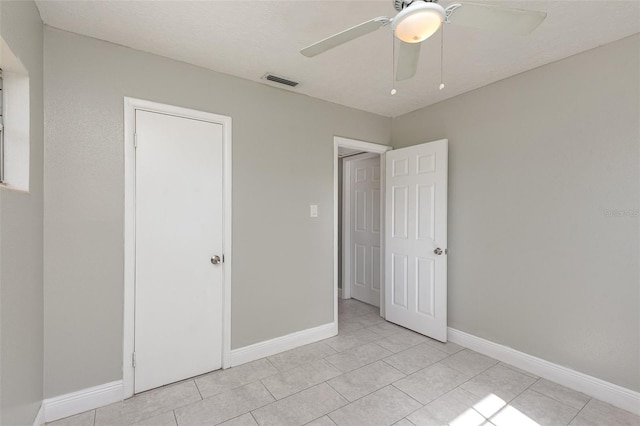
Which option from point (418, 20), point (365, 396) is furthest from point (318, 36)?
point (365, 396)

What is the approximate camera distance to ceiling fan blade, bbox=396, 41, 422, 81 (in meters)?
1.37

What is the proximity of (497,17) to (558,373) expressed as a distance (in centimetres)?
253

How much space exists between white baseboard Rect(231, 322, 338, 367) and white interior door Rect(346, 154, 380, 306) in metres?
1.24

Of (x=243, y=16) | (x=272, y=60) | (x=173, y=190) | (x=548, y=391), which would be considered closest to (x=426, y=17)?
(x=243, y=16)

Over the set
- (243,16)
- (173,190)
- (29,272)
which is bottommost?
(29,272)

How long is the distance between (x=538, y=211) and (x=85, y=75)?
11.4 feet

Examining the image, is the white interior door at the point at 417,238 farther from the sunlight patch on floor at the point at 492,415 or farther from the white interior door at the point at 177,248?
the white interior door at the point at 177,248

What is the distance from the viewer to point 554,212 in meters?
2.27

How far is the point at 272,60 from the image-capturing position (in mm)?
2250

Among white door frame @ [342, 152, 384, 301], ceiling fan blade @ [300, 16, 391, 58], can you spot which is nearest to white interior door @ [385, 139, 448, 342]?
white door frame @ [342, 152, 384, 301]

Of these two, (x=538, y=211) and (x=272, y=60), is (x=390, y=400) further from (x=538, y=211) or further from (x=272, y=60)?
(x=272, y=60)

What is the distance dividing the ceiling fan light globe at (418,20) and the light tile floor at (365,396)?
82.9 inches

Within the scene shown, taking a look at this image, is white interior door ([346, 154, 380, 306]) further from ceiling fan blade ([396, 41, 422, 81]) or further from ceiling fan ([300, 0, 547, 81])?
ceiling fan ([300, 0, 547, 81])

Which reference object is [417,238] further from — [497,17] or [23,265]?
[23,265]
